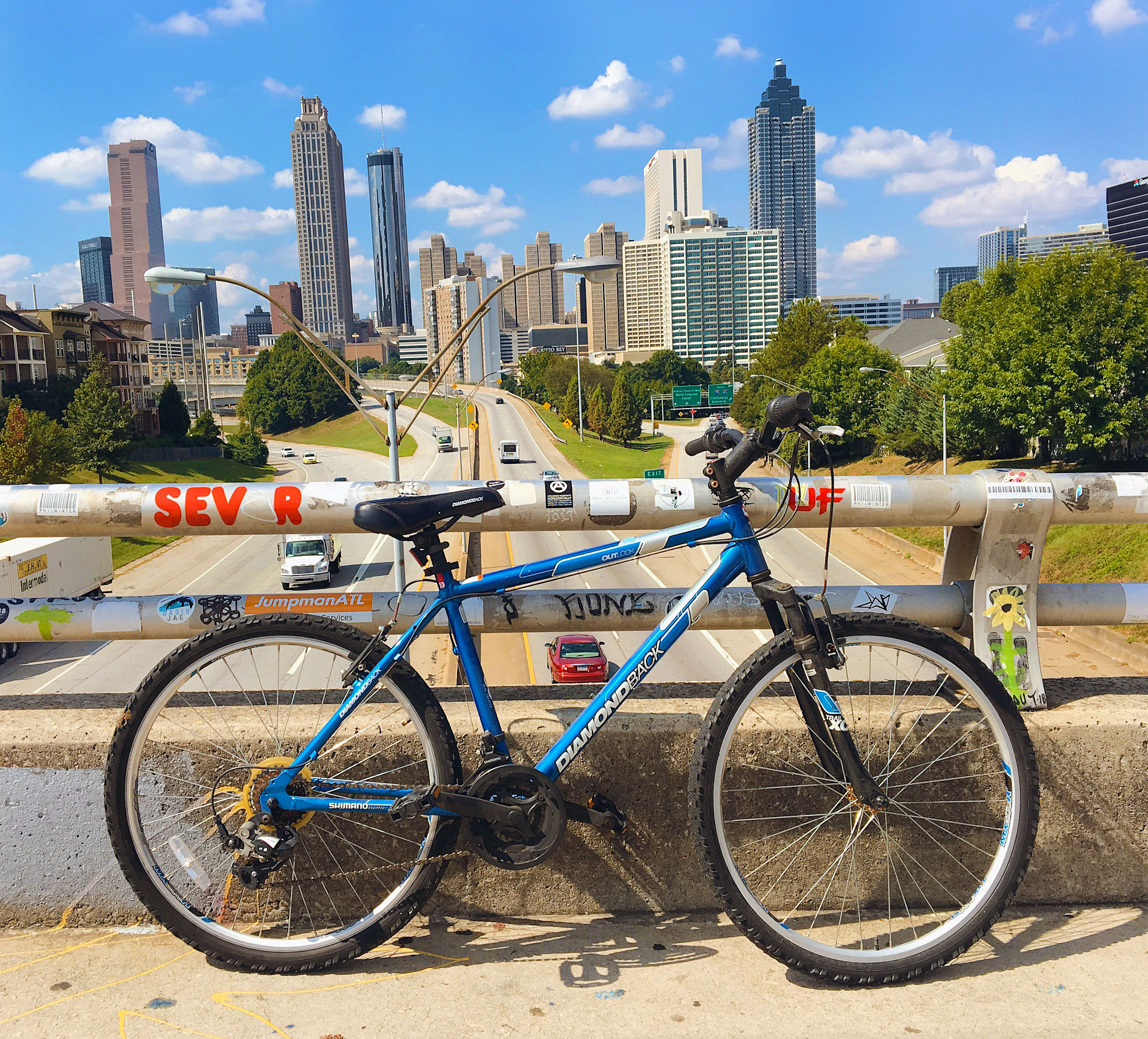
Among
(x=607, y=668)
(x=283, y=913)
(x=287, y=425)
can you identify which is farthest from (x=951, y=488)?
(x=287, y=425)

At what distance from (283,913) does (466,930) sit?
1.91 feet

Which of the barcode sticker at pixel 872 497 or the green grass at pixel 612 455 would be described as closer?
the barcode sticker at pixel 872 497

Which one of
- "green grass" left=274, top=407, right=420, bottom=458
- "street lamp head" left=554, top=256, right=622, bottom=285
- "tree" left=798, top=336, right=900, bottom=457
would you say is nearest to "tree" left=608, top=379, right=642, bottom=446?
"green grass" left=274, top=407, right=420, bottom=458

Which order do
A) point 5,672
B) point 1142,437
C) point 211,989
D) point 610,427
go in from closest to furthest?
1. point 211,989
2. point 5,672
3. point 1142,437
4. point 610,427

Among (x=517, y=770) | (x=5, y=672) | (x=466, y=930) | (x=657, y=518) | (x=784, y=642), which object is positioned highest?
(x=657, y=518)

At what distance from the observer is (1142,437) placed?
41.5 meters

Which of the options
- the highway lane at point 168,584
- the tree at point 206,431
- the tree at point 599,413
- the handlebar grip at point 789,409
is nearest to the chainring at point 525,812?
the handlebar grip at point 789,409

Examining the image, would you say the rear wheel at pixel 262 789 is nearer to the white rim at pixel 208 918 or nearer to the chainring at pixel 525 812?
the white rim at pixel 208 918

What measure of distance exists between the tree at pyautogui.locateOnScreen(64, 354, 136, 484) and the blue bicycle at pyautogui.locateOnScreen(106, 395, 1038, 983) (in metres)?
61.9

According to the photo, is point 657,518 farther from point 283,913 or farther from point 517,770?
point 283,913

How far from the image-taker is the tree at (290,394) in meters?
119

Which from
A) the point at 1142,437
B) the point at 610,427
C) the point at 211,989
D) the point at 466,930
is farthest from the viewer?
the point at 610,427

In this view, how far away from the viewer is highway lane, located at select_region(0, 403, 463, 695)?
25.4m

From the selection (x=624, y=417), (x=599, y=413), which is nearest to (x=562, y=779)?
(x=624, y=417)
